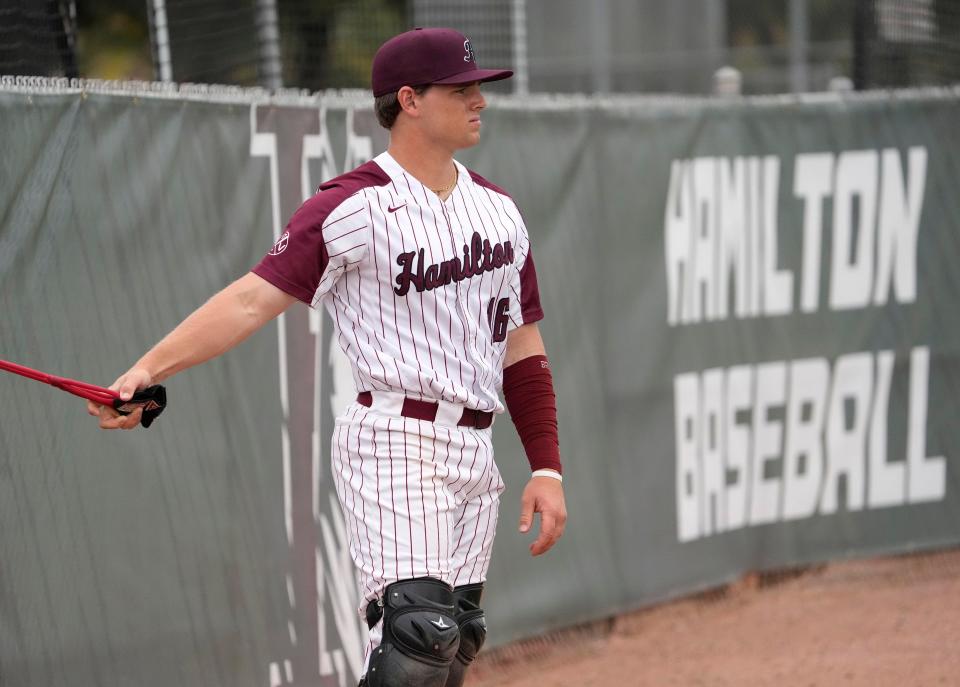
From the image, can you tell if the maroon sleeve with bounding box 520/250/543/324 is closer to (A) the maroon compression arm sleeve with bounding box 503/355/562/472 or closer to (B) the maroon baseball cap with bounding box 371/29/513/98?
(A) the maroon compression arm sleeve with bounding box 503/355/562/472

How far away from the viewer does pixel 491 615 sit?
5633 mm

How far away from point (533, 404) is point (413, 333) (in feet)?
1.66

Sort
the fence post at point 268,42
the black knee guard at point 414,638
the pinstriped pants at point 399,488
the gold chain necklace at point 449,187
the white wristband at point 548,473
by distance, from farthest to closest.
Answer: the fence post at point 268,42 < the white wristband at point 548,473 < the gold chain necklace at point 449,187 < the pinstriped pants at point 399,488 < the black knee guard at point 414,638

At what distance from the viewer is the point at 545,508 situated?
11.9 ft

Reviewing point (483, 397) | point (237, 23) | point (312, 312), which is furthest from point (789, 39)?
point (483, 397)

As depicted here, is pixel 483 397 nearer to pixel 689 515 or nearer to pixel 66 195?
pixel 66 195

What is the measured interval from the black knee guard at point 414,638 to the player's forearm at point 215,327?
704 millimetres

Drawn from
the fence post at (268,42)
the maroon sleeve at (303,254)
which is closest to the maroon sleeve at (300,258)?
the maroon sleeve at (303,254)

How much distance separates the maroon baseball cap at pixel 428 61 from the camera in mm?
3482

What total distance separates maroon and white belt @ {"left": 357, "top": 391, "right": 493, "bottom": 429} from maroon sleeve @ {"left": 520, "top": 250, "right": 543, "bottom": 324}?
39 cm

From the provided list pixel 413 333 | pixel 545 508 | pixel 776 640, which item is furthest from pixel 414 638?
pixel 776 640

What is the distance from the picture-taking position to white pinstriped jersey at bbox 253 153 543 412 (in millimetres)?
3346

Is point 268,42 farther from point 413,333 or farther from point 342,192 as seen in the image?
point 413,333

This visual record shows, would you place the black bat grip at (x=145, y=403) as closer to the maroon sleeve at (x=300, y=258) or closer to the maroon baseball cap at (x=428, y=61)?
the maroon sleeve at (x=300, y=258)
